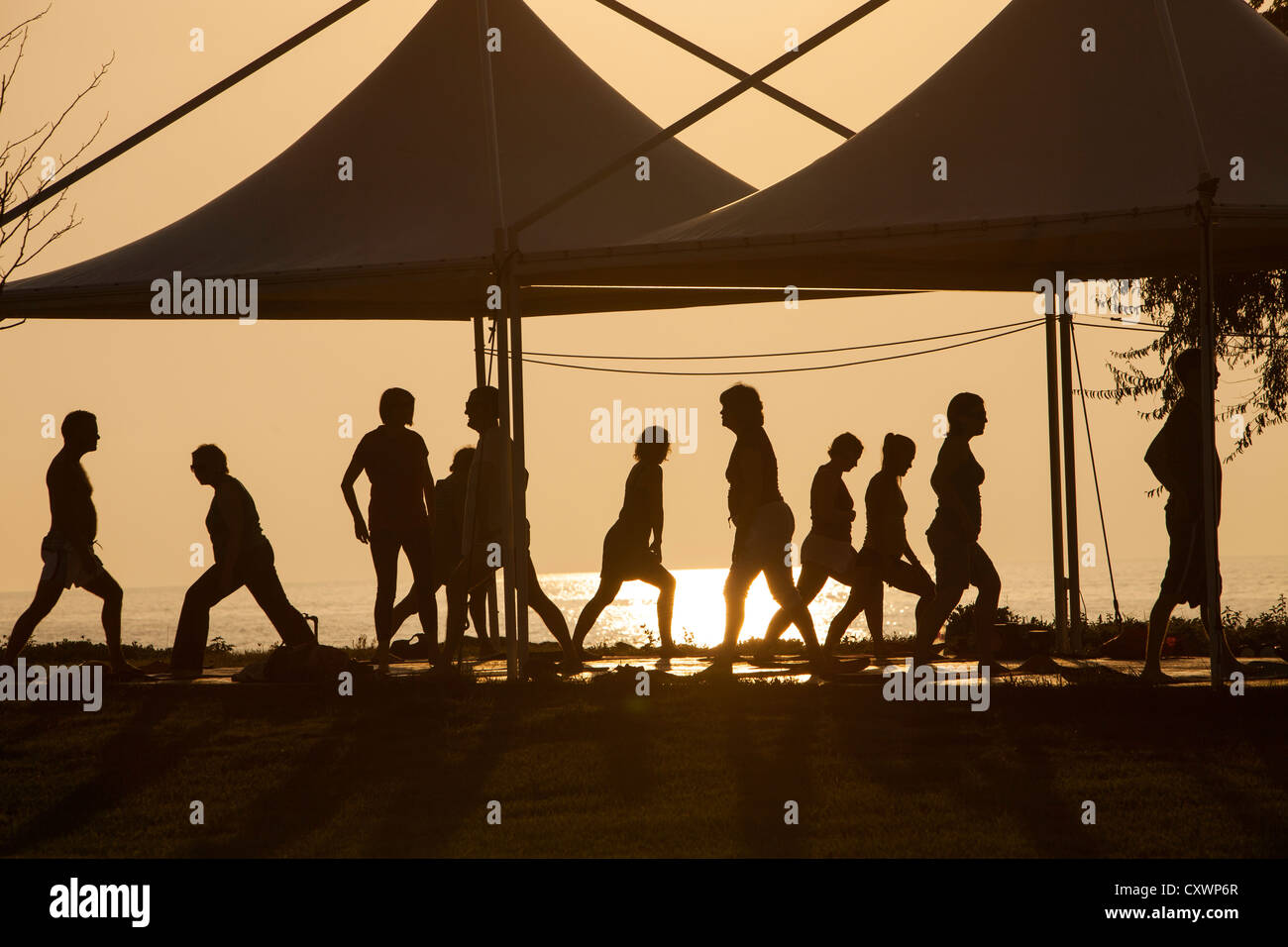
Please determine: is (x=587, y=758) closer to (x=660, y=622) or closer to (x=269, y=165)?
(x=660, y=622)

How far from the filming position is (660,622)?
11312 mm

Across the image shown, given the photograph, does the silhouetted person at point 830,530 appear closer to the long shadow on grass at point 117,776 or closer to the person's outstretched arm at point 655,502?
the person's outstretched arm at point 655,502

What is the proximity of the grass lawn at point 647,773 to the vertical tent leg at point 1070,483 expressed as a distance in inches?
140

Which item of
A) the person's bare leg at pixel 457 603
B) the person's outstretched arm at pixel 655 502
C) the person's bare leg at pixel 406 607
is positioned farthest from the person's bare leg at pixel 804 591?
the person's bare leg at pixel 406 607

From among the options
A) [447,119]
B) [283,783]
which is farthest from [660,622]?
[447,119]

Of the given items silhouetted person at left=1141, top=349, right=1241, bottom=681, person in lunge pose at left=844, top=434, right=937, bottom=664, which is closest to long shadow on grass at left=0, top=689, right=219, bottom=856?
person in lunge pose at left=844, top=434, right=937, bottom=664

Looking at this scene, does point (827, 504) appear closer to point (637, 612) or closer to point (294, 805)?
point (294, 805)

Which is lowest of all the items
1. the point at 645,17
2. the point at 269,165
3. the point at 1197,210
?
the point at 1197,210

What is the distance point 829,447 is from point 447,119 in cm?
473

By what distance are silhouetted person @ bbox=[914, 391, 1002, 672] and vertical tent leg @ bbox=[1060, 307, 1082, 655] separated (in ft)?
8.19

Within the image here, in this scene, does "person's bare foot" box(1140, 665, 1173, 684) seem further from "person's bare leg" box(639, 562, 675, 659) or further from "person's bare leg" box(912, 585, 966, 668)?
"person's bare leg" box(639, 562, 675, 659)

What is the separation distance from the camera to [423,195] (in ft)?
43.2

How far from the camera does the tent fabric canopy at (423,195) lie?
37.4 ft

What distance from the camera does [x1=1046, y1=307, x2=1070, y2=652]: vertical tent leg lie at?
488 inches
